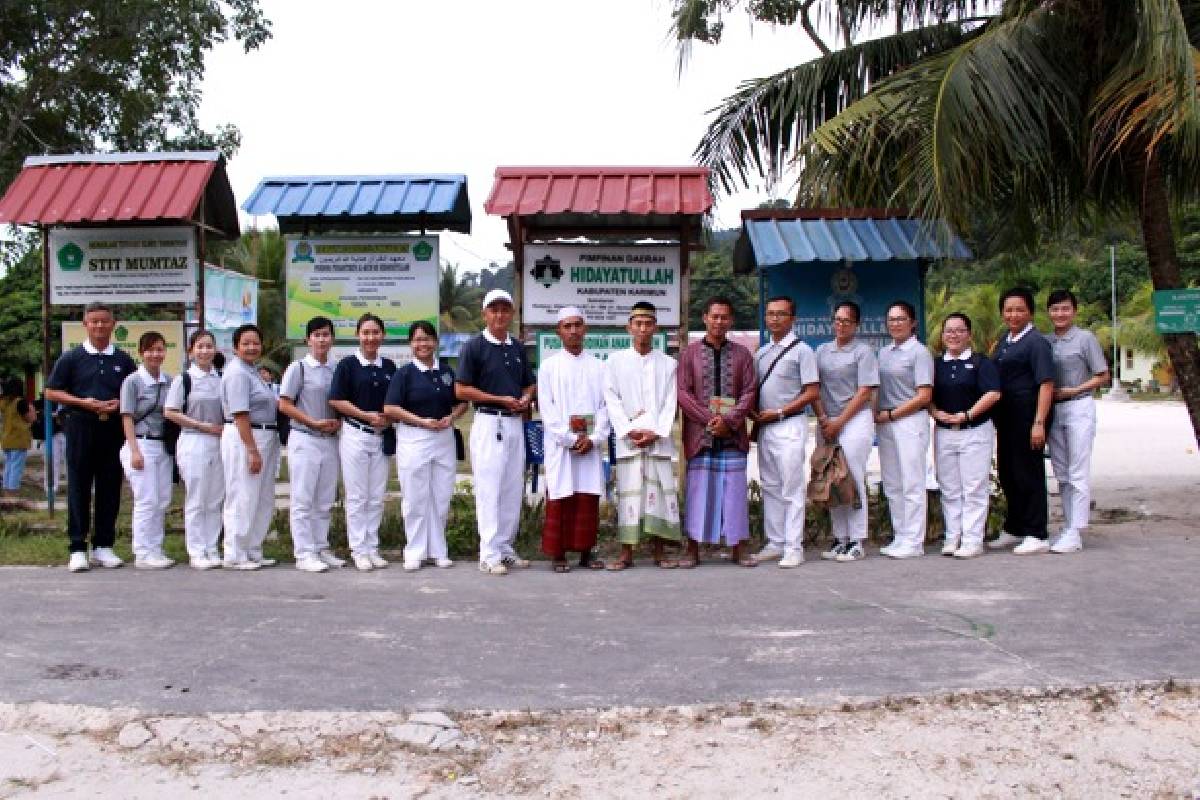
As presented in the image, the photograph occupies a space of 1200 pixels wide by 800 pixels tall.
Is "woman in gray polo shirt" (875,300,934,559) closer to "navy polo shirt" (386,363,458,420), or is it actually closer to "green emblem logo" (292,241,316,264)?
"navy polo shirt" (386,363,458,420)

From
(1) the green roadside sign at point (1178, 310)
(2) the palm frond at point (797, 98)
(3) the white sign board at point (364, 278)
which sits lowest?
(1) the green roadside sign at point (1178, 310)

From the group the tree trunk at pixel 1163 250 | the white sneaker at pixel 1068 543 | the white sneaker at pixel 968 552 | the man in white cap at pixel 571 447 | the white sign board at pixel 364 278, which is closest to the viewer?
the man in white cap at pixel 571 447

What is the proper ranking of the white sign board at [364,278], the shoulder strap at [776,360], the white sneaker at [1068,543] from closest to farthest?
the shoulder strap at [776,360] → the white sneaker at [1068,543] → the white sign board at [364,278]

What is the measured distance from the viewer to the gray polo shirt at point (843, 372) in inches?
269

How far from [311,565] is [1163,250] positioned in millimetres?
6934

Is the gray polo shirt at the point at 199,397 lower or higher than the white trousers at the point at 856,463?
higher

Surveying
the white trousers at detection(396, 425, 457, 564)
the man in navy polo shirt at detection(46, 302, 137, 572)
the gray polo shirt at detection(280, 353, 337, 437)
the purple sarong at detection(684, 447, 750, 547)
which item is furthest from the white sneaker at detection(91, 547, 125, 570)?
the purple sarong at detection(684, 447, 750, 547)

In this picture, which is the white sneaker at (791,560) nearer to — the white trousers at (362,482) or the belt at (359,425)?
the white trousers at (362,482)

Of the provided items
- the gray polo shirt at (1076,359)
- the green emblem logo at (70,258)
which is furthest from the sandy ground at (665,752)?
the green emblem logo at (70,258)

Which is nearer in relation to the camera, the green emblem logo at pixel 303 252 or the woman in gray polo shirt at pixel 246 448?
the woman in gray polo shirt at pixel 246 448

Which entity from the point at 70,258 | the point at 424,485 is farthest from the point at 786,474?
the point at 70,258

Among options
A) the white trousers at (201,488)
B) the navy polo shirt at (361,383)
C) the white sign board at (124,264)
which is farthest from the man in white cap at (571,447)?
the white sign board at (124,264)

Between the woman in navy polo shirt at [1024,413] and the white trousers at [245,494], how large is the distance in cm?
481

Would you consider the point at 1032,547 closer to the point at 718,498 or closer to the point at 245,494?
the point at 718,498
